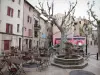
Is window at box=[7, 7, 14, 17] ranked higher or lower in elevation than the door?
higher

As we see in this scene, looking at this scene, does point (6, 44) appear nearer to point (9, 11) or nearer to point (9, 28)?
point (9, 28)

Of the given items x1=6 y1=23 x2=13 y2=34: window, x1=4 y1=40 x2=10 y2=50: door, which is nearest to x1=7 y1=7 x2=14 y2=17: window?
x1=6 y1=23 x2=13 y2=34: window

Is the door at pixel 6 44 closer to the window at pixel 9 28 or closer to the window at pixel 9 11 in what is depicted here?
the window at pixel 9 28

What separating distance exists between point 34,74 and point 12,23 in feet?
45.8

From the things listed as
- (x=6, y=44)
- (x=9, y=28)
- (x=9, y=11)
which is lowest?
(x=6, y=44)

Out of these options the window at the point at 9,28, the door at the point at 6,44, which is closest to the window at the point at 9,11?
the window at the point at 9,28

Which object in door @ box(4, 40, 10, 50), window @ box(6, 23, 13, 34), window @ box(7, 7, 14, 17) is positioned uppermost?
window @ box(7, 7, 14, 17)

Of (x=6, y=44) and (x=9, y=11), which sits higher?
(x=9, y=11)

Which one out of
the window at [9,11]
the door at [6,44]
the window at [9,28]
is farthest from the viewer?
the window at [9,11]

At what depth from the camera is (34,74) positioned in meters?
6.70

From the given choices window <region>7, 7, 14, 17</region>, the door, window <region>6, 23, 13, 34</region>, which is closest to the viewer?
the door

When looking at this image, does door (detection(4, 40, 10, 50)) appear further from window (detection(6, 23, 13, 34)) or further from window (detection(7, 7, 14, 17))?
window (detection(7, 7, 14, 17))

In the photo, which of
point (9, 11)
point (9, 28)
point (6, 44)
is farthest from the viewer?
point (9, 28)

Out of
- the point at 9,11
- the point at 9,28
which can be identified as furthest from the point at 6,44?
the point at 9,11
